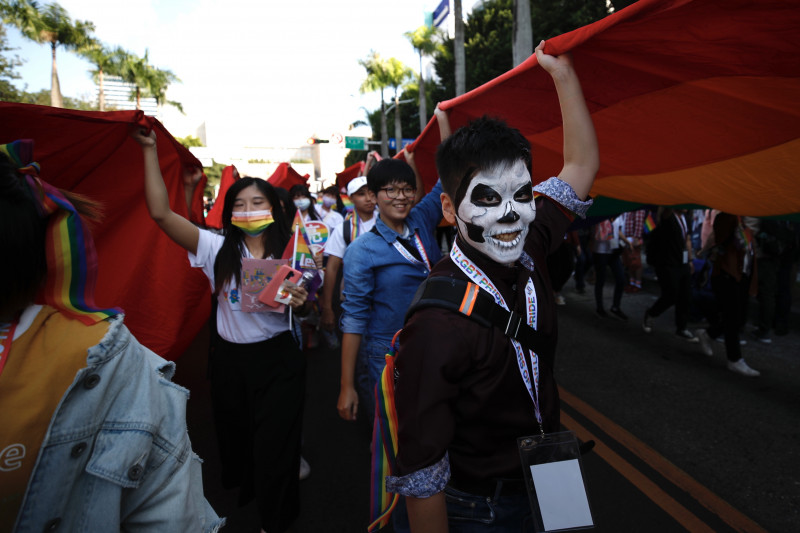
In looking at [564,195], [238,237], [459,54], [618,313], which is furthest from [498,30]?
[564,195]

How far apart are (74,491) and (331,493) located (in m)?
2.42

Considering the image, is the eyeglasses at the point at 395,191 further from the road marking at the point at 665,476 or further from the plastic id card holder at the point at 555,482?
the road marking at the point at 665,476

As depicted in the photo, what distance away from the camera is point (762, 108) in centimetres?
203

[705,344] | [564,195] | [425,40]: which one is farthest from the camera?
[425,40]

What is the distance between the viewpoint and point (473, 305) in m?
1.29

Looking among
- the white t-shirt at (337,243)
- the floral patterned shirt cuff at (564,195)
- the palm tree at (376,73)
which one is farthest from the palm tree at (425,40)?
the floral patterned shirt cuff at (564,195)

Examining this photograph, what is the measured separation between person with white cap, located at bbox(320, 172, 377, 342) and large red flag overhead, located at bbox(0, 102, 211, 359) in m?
1.02

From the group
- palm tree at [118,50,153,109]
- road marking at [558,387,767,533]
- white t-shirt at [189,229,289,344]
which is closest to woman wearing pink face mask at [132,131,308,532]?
white t-shirt at [189,229,289,344]

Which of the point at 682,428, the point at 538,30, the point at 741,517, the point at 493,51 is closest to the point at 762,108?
the point at 741,517

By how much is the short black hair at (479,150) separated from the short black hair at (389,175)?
1.06 metres

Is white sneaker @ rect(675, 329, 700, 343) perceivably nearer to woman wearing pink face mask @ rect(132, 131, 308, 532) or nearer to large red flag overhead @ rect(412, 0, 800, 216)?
large red flag overhead @ rect(412, 0, 800, 216)

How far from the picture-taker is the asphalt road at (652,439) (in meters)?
2.80

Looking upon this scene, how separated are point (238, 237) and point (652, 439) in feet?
11.4

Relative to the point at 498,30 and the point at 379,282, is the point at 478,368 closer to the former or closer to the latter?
the point at 379,282
